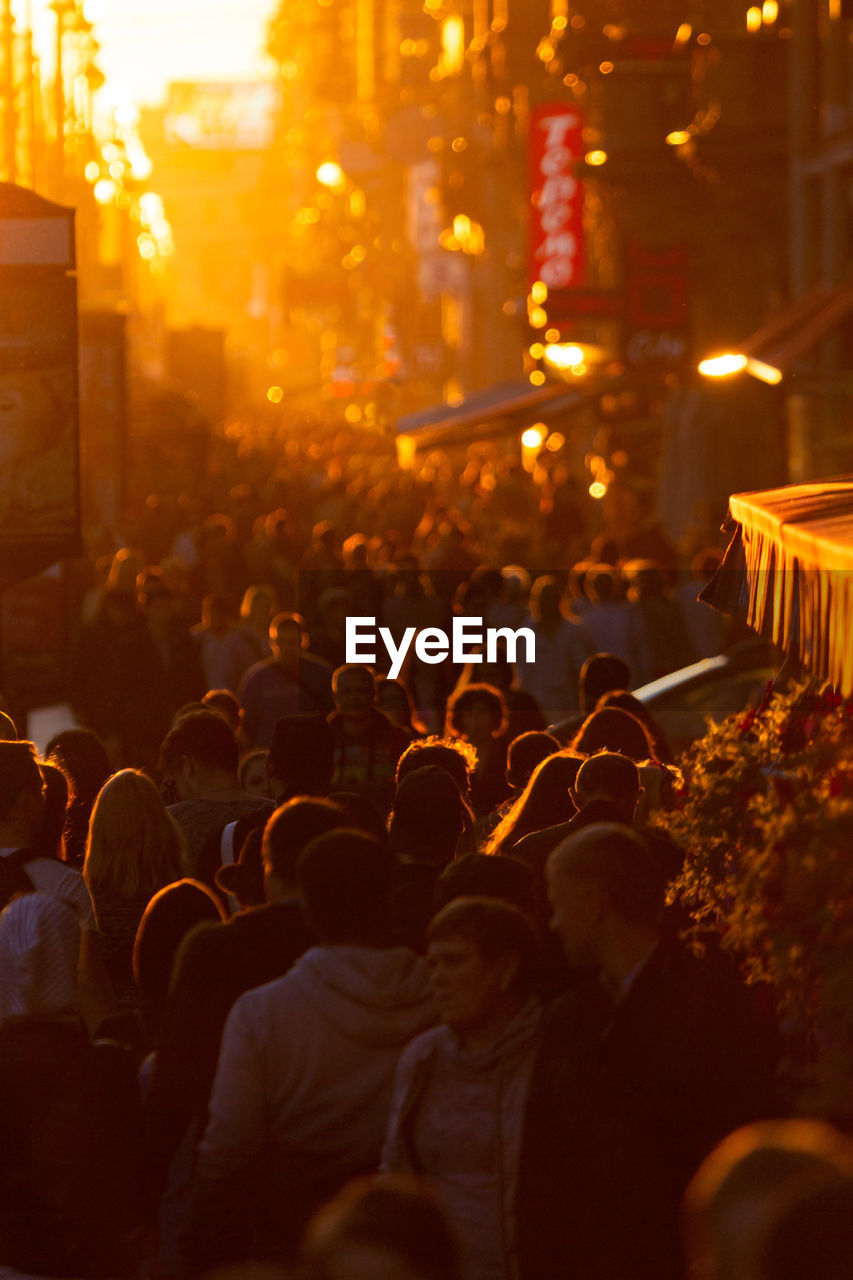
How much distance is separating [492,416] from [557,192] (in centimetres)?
517

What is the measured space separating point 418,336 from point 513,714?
89842 mm

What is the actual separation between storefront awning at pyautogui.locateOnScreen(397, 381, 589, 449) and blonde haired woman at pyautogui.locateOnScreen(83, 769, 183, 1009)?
95.2 ft

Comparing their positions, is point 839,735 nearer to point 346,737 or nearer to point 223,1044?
point 223,1044

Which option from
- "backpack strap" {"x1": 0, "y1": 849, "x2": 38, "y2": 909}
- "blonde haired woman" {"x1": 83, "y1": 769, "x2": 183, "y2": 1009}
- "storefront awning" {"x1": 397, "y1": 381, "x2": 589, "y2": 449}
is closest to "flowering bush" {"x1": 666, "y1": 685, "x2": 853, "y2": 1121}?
"blonde haired woman" {"x1": 83, "y1": 769, "x2": 183, "y2": 1009}

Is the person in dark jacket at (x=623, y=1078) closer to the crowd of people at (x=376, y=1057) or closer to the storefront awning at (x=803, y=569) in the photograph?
the crowd of people at (x=376, y=1057)

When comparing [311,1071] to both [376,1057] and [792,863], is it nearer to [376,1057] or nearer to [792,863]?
[376,1057]

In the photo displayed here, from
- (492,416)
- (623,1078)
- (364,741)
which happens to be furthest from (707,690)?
(492,416)

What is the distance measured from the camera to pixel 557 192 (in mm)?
39719

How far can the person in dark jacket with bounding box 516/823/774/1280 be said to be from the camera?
14.4 ft

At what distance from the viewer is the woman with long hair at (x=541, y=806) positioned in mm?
7461

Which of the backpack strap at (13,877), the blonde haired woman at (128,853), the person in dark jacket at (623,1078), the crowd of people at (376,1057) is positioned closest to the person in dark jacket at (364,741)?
the crowd of people at (376,1057)

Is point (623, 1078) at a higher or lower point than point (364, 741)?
higher

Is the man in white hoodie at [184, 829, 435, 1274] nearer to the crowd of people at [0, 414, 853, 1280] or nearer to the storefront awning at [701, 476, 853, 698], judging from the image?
the crowd of people at [0, 414, 853, 1280]

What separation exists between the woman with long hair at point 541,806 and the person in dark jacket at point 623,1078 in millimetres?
2764
